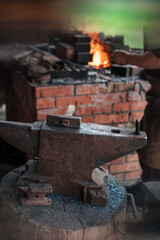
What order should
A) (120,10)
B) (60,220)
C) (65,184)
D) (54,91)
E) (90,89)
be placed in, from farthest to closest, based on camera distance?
(90,89) < (54,91) < (65,184) < (60,220) < (120,10)

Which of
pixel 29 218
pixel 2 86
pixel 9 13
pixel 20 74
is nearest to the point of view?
pixel 9 13

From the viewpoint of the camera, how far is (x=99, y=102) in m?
2.76

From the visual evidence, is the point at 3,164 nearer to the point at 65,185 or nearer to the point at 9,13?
the point at 65,185

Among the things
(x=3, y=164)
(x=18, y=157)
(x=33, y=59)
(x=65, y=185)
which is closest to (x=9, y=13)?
(x=65, y=185)

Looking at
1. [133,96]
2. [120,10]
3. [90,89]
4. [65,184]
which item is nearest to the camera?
[120,10]

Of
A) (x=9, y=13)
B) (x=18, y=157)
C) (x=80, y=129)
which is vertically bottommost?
(x=18, y=157)

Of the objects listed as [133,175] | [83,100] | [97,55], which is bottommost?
[133,175]

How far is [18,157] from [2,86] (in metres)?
1.46

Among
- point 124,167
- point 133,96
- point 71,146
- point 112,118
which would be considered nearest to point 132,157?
point 124,167

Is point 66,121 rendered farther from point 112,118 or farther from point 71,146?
point 112,118

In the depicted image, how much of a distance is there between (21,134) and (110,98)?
1437 mm

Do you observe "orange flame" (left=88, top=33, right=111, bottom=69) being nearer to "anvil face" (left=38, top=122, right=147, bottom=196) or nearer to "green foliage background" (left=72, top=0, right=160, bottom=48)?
"anvil face" (left=38, top=122, right=147, bottom=196)

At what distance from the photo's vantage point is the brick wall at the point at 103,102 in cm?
260

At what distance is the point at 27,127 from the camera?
1.55 meters
